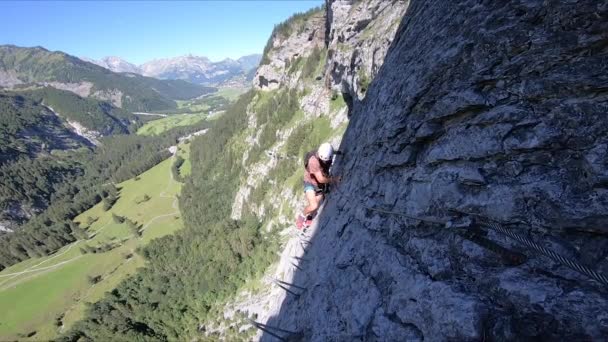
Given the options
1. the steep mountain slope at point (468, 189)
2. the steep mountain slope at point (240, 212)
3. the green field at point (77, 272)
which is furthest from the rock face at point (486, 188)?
the green field at point (77, 272)

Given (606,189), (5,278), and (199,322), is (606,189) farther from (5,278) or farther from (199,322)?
(5,278)

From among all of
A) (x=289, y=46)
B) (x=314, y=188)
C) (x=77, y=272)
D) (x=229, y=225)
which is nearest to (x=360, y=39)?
(x=229, y=225)

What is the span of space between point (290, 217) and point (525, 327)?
76.1m

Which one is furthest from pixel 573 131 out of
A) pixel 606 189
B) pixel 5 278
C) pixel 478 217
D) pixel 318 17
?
pixel 5 278

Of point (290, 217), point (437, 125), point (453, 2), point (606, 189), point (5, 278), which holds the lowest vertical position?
point (5, 278)

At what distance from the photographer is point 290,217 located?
262 ft

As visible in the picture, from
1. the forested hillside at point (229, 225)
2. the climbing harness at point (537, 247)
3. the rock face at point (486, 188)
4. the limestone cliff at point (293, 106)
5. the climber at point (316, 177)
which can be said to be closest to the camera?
the climbing harness at point (537, 247)

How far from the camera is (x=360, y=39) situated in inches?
2923

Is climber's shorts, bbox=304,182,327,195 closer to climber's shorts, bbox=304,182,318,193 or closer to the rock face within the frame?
climber's shorts, bbox=304,182,318,193

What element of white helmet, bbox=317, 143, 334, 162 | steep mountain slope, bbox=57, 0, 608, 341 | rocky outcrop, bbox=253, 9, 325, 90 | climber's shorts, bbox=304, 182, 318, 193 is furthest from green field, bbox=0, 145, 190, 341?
steep mountain slope, bbox=57, 0, 608, 341

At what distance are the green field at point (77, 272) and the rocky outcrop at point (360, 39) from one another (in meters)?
87.7

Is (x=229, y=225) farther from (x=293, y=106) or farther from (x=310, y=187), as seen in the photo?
(x=310, y=187)

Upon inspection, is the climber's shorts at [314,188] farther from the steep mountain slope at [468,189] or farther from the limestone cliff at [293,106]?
the limestone cliff at [293,106]

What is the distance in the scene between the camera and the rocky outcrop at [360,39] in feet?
192
